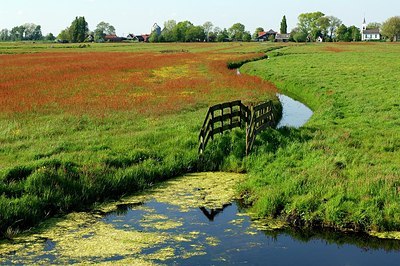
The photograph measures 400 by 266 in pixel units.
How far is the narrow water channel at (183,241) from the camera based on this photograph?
Result: 1047cm

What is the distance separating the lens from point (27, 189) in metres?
13.2

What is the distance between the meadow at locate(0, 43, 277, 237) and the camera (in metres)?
13.5

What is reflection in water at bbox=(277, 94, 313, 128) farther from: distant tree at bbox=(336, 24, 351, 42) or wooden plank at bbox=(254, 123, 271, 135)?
distant tree at bbox=(336, 24, 351, 42)

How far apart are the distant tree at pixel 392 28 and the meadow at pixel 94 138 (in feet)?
499

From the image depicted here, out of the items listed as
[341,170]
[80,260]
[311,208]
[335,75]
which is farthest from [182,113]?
[335,75]

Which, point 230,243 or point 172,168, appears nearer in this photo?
point 230,243

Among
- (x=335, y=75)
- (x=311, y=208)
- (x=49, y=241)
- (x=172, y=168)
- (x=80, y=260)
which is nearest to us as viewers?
(x=80, y=260)

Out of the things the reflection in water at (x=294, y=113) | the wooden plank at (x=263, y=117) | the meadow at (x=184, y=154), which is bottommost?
the reflection in water at (x=294, y=113)

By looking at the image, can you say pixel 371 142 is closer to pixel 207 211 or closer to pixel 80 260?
pixel 207 211

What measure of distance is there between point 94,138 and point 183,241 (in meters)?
9.81

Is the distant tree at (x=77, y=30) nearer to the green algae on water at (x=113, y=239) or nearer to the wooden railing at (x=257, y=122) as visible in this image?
the wooden railing at (x=257, y=122)

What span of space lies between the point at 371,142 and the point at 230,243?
982cm

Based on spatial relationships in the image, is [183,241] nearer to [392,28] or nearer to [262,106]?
[262,106]

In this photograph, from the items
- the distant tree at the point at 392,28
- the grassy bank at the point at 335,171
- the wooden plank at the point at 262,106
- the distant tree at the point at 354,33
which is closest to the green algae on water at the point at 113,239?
the grassy bank at the point at 335,171
